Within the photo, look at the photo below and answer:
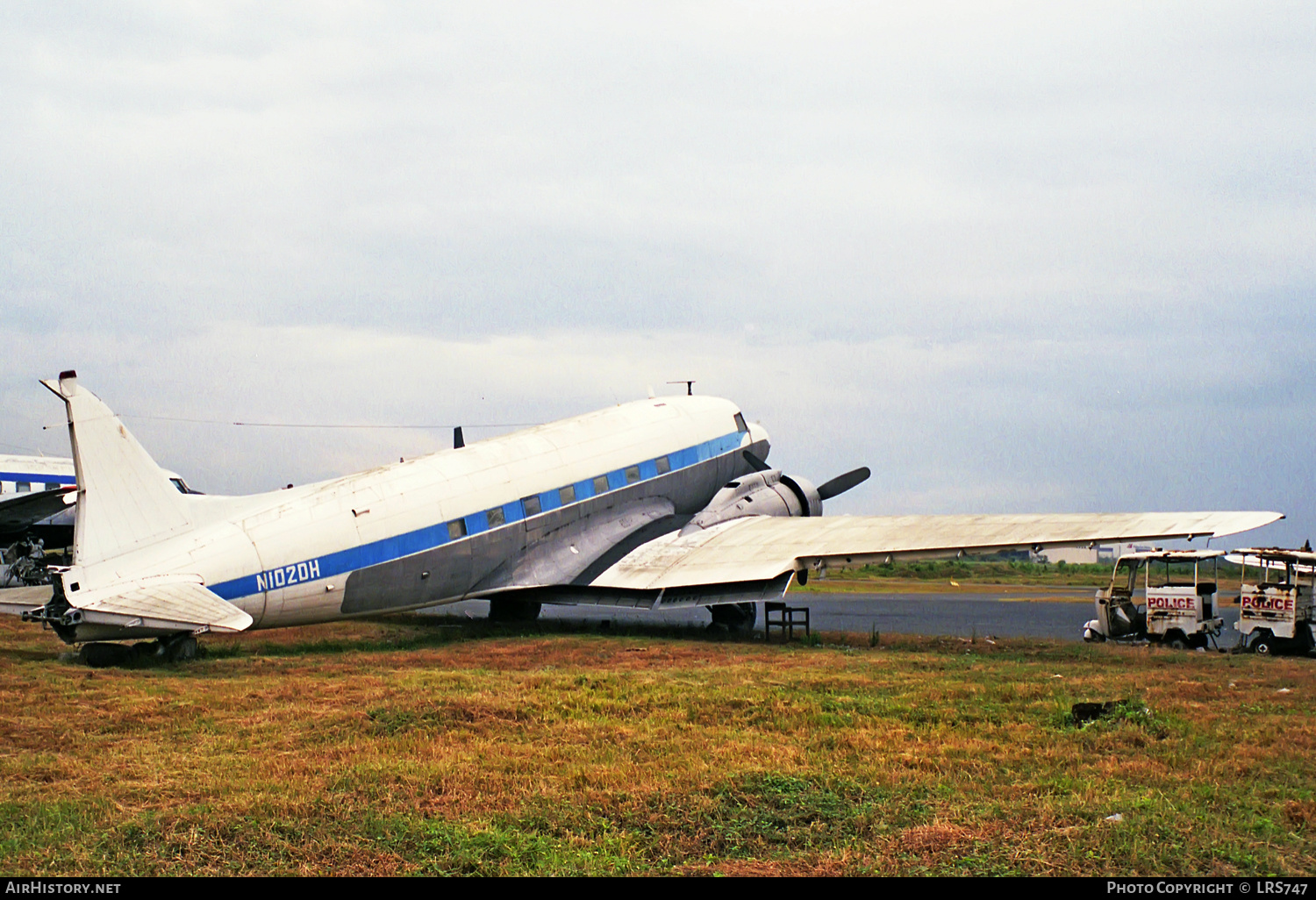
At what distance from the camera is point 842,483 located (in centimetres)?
2981

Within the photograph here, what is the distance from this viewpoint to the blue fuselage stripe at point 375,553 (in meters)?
18.5

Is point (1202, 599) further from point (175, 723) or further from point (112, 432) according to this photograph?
point (112, 432)

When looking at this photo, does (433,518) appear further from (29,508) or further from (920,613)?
(920,613)

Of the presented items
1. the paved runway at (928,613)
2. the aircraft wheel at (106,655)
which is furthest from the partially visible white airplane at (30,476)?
the aircraft wheel at (106,655)

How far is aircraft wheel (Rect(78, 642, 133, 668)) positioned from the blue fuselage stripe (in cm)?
163

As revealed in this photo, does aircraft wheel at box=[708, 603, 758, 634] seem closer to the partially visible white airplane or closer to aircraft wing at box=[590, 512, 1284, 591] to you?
aircraft wing at box=[590, 512, 1284, 591]

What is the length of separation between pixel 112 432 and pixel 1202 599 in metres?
21.1

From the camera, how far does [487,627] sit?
2611 cm

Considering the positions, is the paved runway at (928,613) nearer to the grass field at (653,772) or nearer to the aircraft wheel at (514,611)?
the aircraft wheel at (514,611)

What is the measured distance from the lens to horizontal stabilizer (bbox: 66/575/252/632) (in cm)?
1650

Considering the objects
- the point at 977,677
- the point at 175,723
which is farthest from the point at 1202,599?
the point at 175,723

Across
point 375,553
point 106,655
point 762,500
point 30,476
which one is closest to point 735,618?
point 762,500

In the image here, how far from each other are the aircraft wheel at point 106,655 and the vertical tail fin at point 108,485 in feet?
4.91

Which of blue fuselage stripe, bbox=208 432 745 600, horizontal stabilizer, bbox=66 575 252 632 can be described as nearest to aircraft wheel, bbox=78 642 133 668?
horizontal stabilizer, bbox=66 575 252 632
